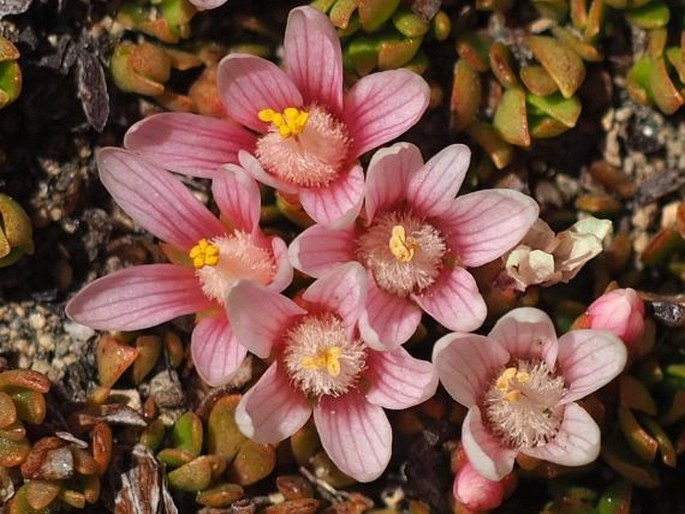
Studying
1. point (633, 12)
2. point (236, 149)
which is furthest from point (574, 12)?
point (236, 149)

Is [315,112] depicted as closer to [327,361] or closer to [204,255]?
[204,255]

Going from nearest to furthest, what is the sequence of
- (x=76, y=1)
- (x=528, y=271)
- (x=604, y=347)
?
(x=604, y=347), (x=528, y=271), (x=76, y=1)

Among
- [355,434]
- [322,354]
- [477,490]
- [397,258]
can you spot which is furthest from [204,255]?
[477,490]

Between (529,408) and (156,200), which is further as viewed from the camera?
(156,200)

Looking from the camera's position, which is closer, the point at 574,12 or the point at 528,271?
the point at 528,271

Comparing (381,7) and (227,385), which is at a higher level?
(381,7)

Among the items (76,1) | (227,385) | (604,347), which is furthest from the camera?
(76,1)

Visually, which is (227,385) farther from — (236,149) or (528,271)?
(528,271)
